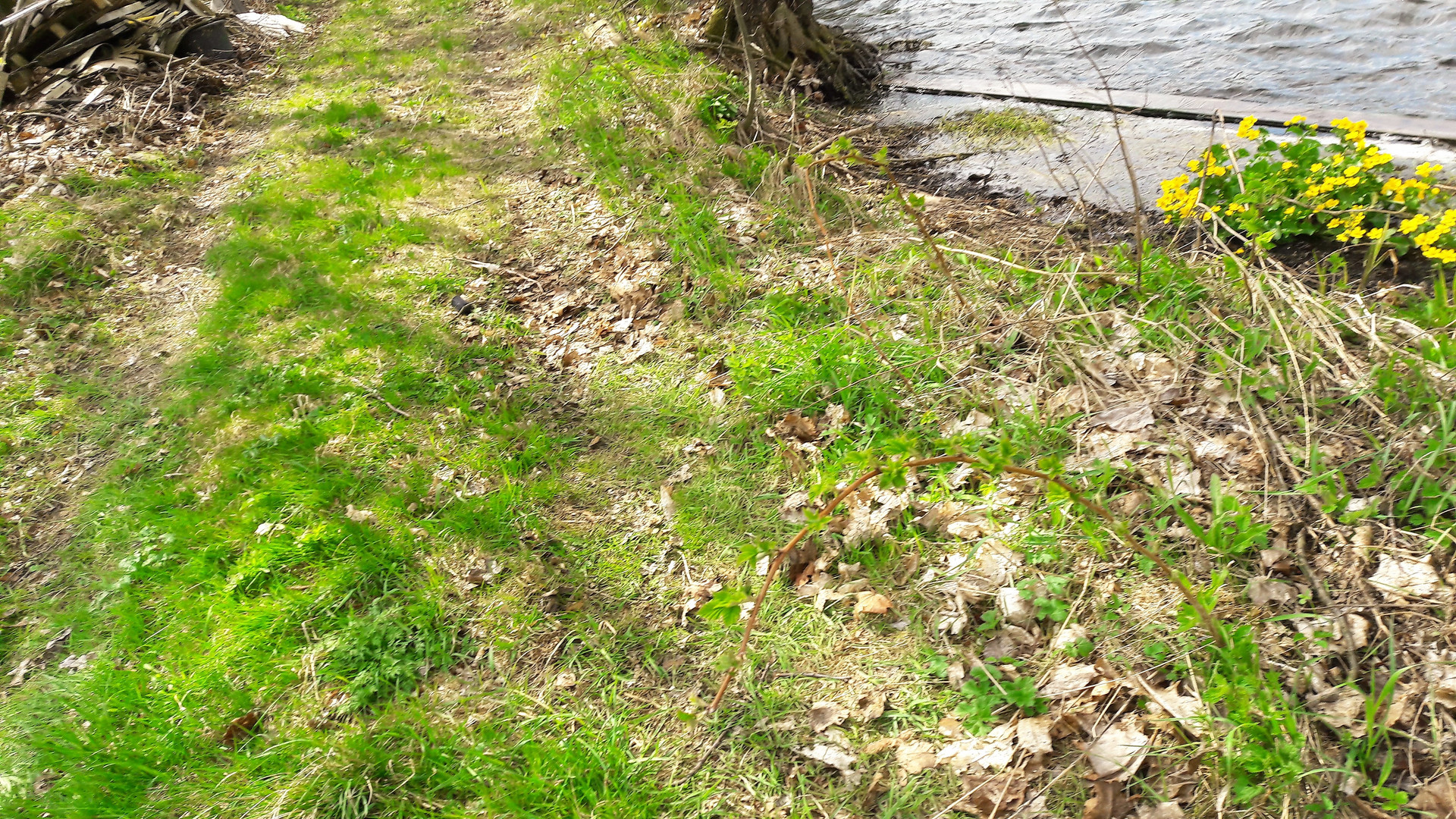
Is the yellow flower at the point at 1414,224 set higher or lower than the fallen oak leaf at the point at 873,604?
higher

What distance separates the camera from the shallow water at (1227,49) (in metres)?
5.34

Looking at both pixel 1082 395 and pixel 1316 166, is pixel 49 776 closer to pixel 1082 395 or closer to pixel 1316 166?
pixel 1082 395

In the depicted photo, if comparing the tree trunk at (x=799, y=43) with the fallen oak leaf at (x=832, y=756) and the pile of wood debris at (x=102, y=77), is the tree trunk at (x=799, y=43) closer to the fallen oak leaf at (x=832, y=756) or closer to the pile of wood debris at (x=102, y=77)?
the pile of wood debris at (x=102, y=77)

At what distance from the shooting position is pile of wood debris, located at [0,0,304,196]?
649 centimetres

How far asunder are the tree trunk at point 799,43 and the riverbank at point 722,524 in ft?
8.23

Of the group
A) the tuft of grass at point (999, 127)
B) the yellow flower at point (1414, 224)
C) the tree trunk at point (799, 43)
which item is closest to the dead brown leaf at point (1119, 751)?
the yellow flower at point (1414, 224)

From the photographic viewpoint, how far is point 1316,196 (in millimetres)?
3773

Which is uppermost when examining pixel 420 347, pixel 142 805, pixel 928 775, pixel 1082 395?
pixel 420 347

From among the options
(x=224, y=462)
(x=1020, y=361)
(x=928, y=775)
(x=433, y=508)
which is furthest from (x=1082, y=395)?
(x=224, y=462)

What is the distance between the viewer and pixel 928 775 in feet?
7.43

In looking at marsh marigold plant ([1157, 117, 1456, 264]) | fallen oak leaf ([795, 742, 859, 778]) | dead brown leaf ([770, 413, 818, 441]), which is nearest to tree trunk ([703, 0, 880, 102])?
marsh marigold plant ([1157, 117, 1456, 264])

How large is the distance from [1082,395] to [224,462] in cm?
371

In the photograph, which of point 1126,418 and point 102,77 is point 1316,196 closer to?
point 1126,418

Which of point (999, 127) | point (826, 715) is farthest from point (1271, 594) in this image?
point (999, 127)
